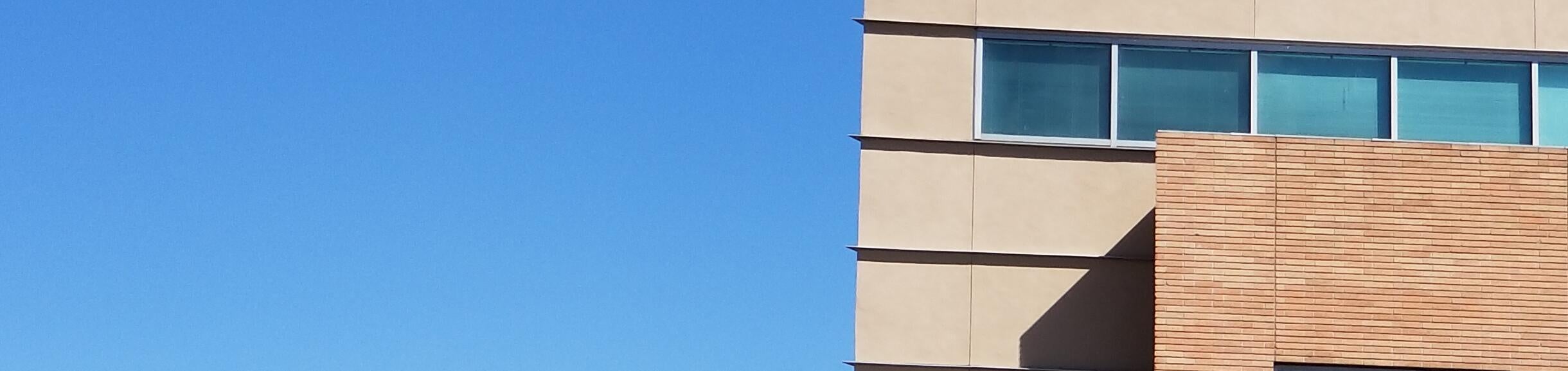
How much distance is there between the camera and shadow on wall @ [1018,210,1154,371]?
61.6 feet

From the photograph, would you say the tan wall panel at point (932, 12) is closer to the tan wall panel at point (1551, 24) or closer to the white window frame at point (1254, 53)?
the white window frame at point (1254, 53)

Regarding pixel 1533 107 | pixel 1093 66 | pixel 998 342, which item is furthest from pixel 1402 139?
pixel 998 342

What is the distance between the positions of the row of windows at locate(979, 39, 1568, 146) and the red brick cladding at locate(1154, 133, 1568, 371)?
9.28 feet

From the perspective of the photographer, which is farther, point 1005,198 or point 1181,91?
point 1181,91

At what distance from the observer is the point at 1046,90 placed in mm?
19281

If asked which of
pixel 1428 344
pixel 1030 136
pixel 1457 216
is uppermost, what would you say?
pixel 1030 136

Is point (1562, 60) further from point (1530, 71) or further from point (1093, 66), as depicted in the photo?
point (1093, 66)

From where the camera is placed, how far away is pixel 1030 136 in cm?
1914

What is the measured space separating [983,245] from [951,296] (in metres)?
0.56

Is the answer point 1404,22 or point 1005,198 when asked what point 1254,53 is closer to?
point 1404,22

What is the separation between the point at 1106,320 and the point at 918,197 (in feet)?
6.68

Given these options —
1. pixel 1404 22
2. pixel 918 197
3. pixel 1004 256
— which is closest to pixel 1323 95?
pixel 1404 22

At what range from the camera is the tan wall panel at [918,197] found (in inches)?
747

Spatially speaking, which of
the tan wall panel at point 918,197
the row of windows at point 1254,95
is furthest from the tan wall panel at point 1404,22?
the tan wall panel at point 918,197
